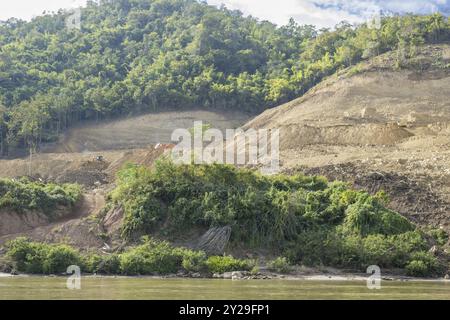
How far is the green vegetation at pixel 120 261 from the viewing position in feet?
110

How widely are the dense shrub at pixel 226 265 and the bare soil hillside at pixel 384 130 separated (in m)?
10.4

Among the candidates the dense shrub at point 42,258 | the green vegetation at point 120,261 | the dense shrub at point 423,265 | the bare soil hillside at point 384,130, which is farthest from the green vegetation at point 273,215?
the bare soil hillside at point 384,130

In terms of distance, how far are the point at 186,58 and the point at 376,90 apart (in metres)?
30.9

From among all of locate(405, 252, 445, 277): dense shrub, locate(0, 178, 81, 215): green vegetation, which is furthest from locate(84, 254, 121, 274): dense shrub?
locate(405, 252, 445, 277): dense shrub

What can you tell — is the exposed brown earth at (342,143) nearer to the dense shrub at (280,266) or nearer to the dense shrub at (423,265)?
the dense shrub at (423,265)

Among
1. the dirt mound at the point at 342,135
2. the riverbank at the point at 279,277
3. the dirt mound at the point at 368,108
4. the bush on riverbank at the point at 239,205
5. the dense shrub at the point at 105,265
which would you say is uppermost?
the dirt mound at the point at 368,108

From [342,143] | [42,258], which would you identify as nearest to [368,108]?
[342,143]

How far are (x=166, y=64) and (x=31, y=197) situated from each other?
184 ft

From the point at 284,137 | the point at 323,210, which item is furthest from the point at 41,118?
the point at 323,210

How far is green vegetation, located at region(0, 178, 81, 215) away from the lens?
40281 millimetres

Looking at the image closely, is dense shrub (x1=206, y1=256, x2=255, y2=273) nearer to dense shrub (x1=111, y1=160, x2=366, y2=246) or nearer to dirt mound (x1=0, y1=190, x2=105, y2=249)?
dense shrub (x1=111, y1=160, x2=366, y2=246)

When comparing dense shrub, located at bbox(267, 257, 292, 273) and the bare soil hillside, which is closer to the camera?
dense shrub, located at bbox(267, 257, 292, 273)

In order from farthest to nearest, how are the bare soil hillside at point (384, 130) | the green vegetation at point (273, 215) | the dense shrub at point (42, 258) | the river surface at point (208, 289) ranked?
the bare soil hillside at point (384, 130) → the green vegetation at point (273, 215) → the dense shrub at point (42, 258) → the river surface at point (208, 289)
